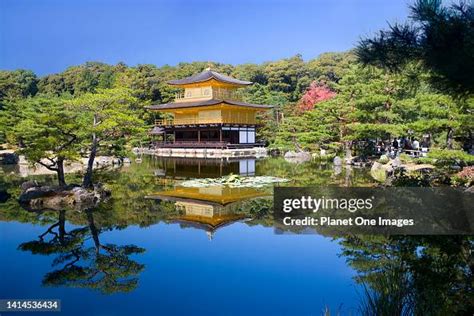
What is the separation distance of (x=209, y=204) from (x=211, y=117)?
A: 62.2ft

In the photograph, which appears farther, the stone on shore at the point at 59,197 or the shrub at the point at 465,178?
the shrub at the point at 465,178

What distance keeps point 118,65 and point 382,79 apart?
37.0 m

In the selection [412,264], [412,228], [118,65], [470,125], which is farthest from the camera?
[118,65]

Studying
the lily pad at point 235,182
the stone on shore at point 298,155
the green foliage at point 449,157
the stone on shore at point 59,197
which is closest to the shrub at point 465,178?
the green foliage at point 449,157

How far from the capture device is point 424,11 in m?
3.95

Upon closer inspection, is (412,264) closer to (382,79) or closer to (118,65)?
(382,79)

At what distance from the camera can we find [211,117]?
1111 inches

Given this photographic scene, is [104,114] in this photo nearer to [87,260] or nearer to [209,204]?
[209,204]

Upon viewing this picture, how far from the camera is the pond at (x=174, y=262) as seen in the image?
459 centimetres

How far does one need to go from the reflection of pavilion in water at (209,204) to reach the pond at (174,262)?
0.04 metres

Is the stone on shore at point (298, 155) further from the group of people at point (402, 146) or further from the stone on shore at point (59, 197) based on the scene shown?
the stone on shore at point (59, 197)

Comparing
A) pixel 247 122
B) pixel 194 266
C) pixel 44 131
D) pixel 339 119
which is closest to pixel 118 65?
pixel 247 122

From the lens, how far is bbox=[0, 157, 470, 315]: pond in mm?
4594

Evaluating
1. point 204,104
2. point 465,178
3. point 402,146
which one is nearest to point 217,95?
point 204,104
